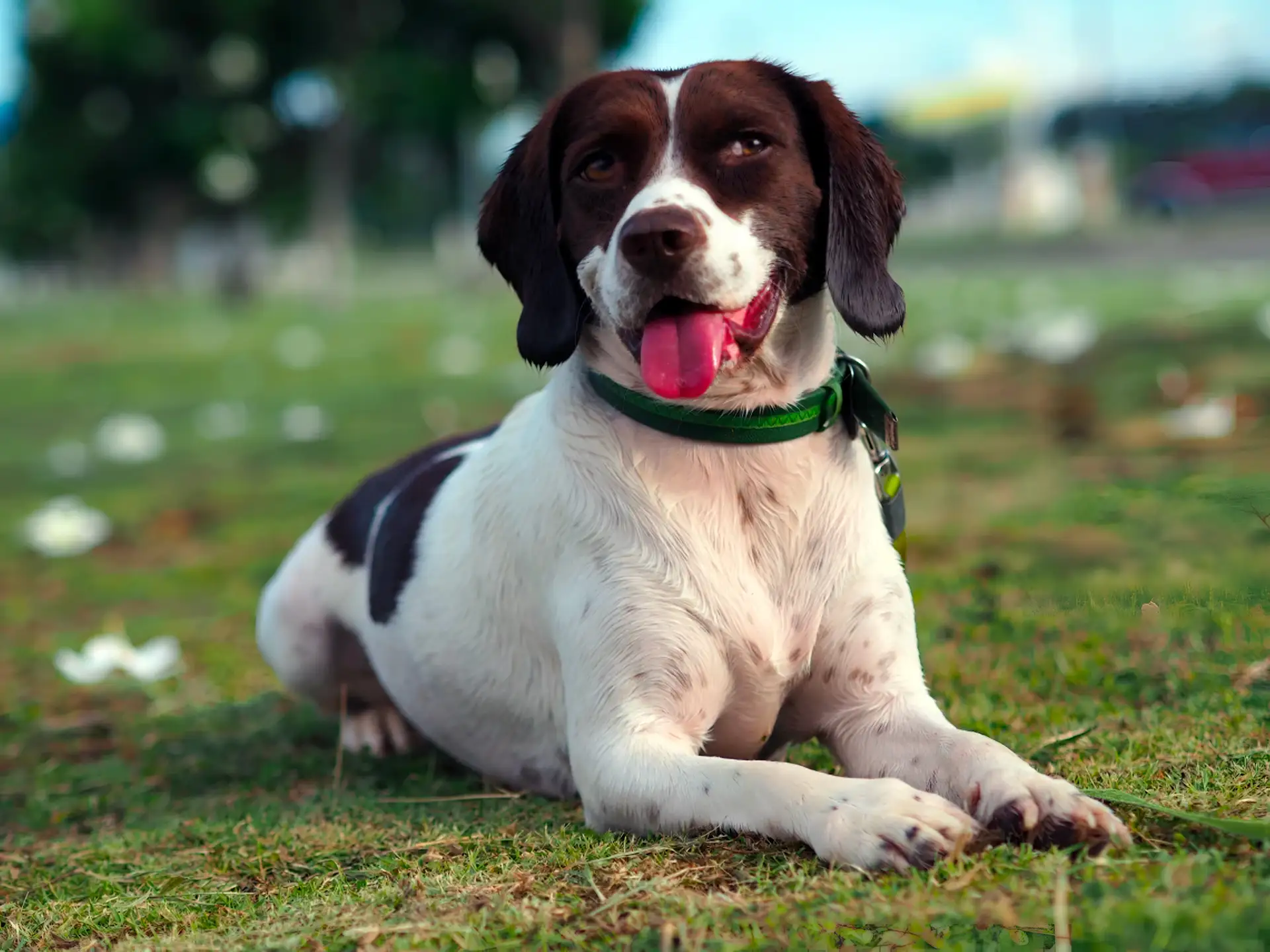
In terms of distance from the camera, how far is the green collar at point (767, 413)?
9.57ft

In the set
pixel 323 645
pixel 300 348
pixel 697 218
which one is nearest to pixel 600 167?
pixel 697 218

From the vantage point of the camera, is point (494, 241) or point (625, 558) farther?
point (494, 241)

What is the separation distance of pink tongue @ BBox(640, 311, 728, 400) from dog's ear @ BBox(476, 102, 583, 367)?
0.27 metres

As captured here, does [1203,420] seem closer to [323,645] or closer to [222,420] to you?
[323,645]

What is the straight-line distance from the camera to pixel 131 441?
9.98 m

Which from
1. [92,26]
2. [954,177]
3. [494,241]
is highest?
[92,26]

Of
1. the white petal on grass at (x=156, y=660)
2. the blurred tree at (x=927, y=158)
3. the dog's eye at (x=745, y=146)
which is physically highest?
the blurred tree at (x=927, y=158)

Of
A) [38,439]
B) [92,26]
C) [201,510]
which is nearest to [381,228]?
[92,26]

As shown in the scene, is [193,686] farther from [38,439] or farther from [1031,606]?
[38,439]

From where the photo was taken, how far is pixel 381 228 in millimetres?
44750

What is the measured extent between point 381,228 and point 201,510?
124 ft

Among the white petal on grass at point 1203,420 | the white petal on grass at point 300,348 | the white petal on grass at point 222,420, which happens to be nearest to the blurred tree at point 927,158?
the white petal on grass at point 300,348

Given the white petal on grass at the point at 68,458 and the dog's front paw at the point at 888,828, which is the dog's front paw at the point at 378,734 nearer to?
the dog's front paw at the point at 888,828

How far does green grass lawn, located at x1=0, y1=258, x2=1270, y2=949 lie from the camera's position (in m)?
2.07
